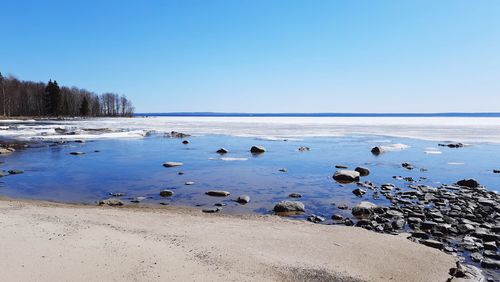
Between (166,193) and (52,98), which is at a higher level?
(52,98)

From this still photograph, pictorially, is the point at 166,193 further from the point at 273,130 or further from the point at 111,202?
the point at 273,130

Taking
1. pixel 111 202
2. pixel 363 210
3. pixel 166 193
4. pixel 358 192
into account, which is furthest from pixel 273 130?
pixel 363 210

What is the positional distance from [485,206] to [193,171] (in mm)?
12736

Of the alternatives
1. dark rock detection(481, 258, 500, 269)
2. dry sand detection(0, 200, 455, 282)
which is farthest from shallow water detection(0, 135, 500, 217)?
dark rock detection(481, 258, 500, 269)

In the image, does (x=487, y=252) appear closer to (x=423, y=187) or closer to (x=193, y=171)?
(x=423, y=187)

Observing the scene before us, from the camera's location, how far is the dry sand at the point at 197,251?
6.33 m

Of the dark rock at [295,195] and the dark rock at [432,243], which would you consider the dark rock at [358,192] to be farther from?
the dark rock at [432,243]

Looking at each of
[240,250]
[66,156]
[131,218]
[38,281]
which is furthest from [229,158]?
[38,281]

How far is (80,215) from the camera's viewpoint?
32.9ft

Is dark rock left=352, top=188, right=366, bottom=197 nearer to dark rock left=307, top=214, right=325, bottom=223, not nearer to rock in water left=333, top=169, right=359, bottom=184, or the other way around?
rock in water left=333, top=169, right=359, bottom=184

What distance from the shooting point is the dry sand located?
6.33 metres

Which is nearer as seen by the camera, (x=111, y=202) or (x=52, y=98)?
(x=111, y=202)

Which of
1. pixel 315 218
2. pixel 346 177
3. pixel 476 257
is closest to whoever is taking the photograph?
pixel 476 257

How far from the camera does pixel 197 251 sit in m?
7.41
